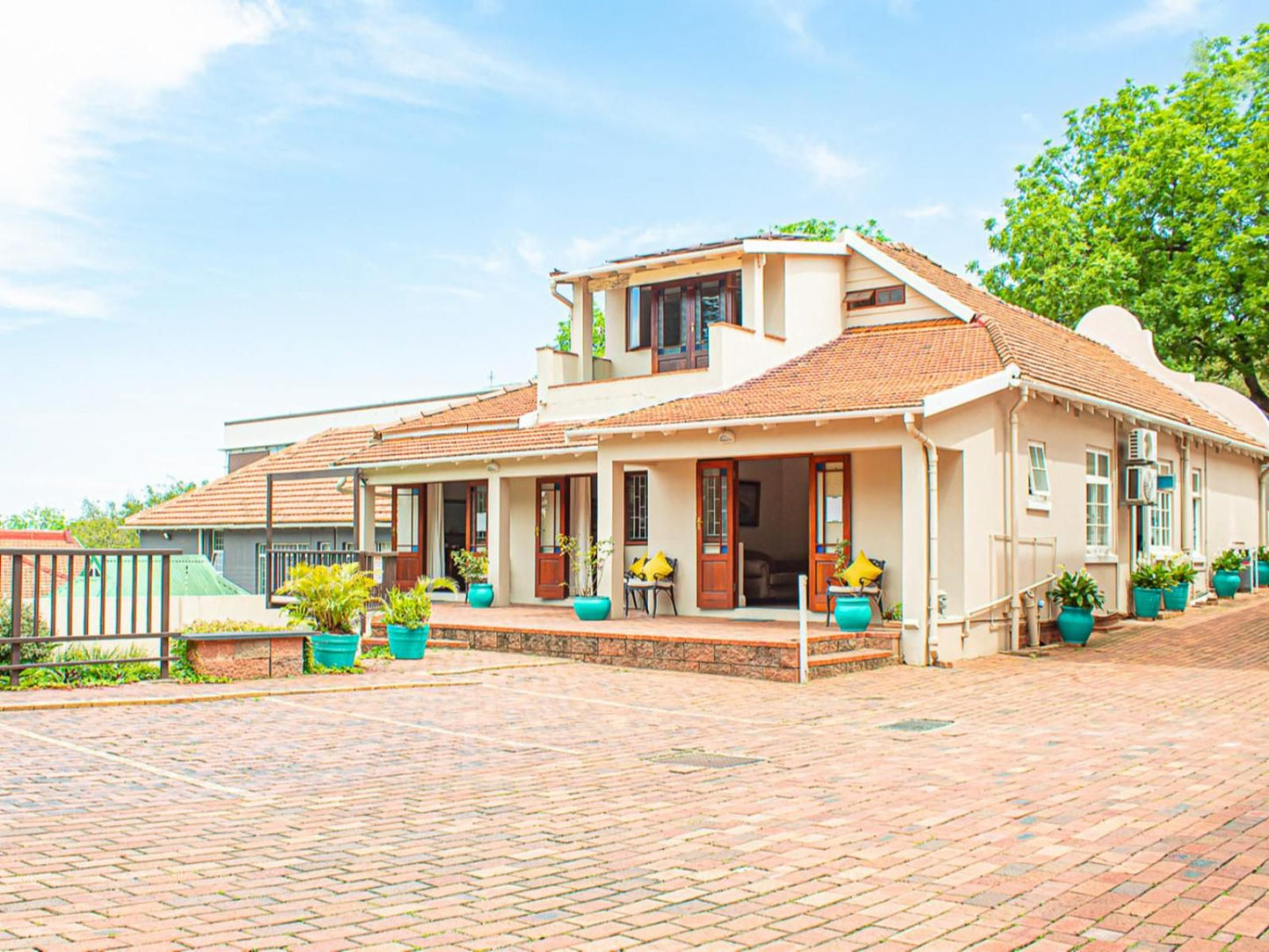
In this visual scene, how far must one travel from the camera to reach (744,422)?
14.9m

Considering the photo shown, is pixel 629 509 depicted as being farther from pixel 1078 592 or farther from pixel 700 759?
pixel 700 759

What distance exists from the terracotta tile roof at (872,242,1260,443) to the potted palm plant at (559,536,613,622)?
6.23 metres

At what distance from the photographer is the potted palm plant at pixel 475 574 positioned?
797 inches

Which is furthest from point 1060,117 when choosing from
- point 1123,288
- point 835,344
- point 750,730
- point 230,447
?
point 750,730

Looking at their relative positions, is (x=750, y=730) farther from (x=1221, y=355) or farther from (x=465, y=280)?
(x=1221, y=355)

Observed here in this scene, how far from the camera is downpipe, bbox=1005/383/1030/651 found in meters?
15.4

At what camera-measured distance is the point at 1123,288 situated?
32062 millimetres

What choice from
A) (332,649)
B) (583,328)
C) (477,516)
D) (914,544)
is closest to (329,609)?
(332,649)

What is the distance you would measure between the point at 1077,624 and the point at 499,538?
31.1ft

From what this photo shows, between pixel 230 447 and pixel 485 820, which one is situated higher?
pixel 230 447

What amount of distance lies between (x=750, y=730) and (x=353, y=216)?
51.0ft

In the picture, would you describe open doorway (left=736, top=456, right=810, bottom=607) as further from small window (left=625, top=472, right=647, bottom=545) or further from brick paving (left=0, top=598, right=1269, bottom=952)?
brick paving (left=0, top=598, right=1269, bottom=952)

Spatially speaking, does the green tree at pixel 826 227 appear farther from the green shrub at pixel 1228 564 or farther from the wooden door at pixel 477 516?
the wooden door at pixel 477 516

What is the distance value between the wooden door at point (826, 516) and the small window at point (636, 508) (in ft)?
11.7
